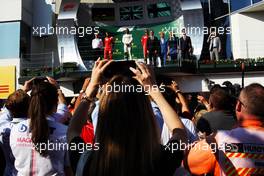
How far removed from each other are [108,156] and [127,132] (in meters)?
0.16

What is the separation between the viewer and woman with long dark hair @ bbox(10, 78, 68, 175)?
3027mm

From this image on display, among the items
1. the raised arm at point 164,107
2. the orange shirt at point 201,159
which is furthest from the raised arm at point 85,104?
the orange shirt at point 201,159

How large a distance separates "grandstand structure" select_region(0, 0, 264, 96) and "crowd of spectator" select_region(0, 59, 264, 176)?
44.6ft

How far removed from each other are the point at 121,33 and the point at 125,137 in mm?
20826

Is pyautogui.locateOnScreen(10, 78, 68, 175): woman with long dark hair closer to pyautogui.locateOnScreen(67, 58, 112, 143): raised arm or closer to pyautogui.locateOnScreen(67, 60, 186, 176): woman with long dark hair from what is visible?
pyautogui.locateOnScreen(67, 58, 112, 143): raised arm

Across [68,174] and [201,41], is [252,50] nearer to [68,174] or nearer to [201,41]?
[201,41]

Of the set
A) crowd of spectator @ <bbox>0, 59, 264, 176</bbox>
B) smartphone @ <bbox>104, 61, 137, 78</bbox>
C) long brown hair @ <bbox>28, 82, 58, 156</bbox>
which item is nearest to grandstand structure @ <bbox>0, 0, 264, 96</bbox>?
crowd of spectator @ <bbox>0, 59, 264, 176</bbox>

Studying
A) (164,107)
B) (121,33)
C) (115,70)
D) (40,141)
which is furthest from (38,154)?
(121,33)

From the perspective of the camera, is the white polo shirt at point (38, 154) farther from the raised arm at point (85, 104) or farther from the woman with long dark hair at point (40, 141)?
the raised arm at point (85, 104)

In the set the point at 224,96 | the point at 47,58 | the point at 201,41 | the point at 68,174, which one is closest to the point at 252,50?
the point at 201,41

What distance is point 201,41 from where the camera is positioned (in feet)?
59.5

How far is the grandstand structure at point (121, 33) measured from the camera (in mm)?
17172

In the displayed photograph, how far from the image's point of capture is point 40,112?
3025 millimetres

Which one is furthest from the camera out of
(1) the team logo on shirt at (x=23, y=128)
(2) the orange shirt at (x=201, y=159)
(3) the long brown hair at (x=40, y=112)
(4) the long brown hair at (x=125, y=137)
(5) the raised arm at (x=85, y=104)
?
(1) the team logo on shirt at (x=23, y=128)
